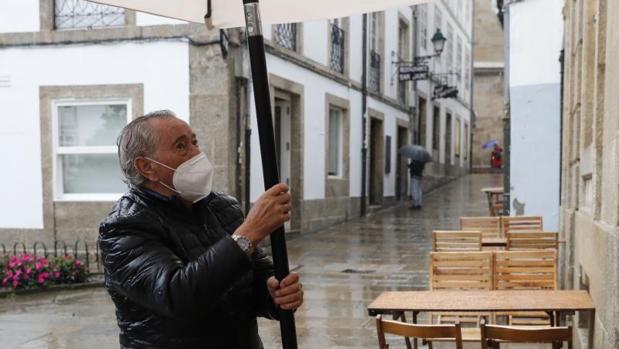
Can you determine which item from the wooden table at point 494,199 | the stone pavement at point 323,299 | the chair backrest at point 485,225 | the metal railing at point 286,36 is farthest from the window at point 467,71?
the chair backrest at point 485,225

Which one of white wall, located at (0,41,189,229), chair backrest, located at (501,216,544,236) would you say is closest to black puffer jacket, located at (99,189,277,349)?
chair backrest, located at (501,216,544,236)

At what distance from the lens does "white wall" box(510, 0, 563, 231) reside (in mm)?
11102

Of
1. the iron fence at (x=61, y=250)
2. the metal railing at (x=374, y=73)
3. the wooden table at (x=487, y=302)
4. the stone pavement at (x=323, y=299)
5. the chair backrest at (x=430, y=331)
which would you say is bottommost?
the stone pavement at (x=323, y=299)

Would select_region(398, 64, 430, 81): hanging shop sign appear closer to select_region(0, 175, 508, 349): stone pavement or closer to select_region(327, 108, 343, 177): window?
select_region(327, 108, 343, 177): window

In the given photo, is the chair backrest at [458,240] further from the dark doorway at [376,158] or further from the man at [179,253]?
the dark doorway at [376,158]

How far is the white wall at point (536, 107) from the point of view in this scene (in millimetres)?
11102

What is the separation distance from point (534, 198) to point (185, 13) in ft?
30.8

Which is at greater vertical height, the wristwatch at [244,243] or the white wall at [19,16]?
the white wall at [19,16]

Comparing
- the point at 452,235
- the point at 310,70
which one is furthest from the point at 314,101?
the point at 452,235

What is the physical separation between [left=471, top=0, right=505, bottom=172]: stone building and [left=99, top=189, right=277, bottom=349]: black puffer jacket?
125 feet

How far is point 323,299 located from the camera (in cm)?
815

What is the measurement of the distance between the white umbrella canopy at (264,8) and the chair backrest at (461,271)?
3.27 metres

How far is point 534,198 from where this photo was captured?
448 inches

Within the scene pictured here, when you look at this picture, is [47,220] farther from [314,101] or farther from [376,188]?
[376,188]
